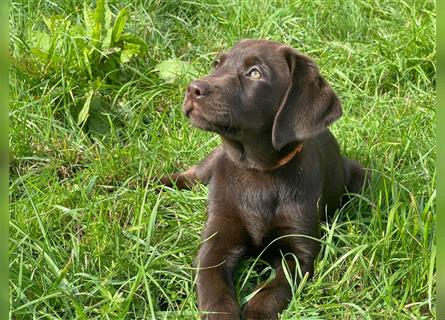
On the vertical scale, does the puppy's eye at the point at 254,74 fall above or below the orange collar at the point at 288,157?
above

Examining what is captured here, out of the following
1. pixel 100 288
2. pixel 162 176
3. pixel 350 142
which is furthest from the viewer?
pixel 350 142

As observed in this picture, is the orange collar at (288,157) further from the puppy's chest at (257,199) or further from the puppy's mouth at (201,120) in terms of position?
the puppy's mouth at (201,120)

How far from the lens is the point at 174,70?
4066mm

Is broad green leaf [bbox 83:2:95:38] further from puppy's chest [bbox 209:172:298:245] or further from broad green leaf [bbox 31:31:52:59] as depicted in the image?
puppy's chest [bbox 209:172:298:245]

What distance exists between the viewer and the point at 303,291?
2.48 meters

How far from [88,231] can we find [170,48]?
2.01m

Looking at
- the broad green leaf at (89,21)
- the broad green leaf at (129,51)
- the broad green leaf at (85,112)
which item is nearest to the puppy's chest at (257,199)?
the broad green leaf at (85,112)

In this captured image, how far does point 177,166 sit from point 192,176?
16 centimetres

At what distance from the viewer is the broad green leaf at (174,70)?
402 centimetres

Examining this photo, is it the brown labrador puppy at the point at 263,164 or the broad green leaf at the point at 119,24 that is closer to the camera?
the brown labrador puppy at the point at 263,164

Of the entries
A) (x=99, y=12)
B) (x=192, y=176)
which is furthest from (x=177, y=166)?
(x=99, y=12)

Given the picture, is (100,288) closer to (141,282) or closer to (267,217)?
(141,282)

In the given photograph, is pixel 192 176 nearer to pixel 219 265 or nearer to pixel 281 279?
pixel 219 265

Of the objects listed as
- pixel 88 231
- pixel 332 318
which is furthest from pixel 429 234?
pixel 88 231
